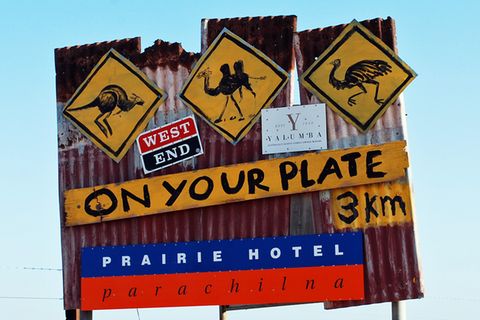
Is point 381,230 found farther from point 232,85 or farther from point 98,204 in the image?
point 98,204

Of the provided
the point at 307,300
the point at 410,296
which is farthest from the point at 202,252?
the point at 410,296

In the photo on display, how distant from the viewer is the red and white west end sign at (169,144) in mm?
18750

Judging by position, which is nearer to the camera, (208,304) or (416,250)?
(416,250)

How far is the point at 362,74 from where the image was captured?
17.8 meters

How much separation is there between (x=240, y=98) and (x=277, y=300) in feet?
10.5

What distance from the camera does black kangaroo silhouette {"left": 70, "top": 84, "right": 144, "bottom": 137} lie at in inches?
762

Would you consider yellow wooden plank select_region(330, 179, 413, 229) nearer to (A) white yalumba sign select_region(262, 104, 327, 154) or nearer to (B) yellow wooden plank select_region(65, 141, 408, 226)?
(B) yellow wooden plank select_region(65, 141, 408, 226)

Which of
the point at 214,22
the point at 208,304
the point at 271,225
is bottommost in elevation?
the point at 208,304

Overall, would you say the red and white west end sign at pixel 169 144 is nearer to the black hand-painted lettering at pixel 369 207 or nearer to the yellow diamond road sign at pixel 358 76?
the yellow diamond road sign at pixel 358 76

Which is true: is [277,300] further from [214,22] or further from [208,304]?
[214,22]

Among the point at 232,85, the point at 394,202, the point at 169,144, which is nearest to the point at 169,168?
the point at 169,144

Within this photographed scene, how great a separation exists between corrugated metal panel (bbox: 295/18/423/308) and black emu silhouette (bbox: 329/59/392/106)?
318 mm

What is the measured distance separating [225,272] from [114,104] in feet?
11.3

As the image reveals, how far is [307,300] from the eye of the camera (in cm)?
1778
